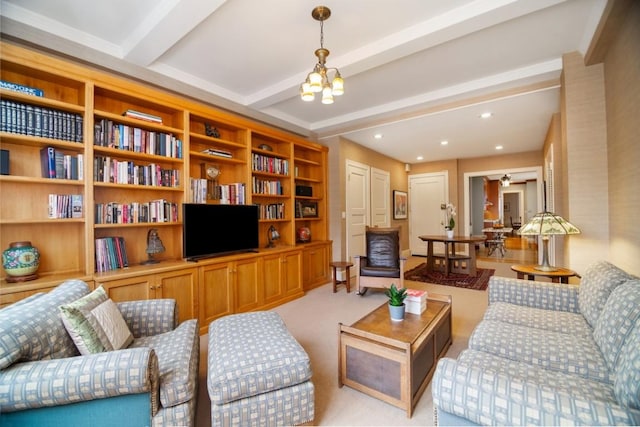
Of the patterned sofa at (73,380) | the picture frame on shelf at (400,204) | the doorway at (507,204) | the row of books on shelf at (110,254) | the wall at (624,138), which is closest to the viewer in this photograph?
the patterned sofa at (73,380)

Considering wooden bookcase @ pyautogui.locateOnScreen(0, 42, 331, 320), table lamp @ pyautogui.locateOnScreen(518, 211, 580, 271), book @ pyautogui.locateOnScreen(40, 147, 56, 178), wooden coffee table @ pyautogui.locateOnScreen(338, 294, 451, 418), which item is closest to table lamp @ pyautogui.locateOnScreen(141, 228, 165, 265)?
wooden bookcase @ pyautogui.locateOnScreen(0, 42, 331, 320)

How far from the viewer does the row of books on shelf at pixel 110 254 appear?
236 cm

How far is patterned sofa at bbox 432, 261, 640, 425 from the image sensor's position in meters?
0.93

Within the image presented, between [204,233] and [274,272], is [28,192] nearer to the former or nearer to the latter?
[204,233]

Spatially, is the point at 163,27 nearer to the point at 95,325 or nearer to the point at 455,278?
the point at 95,325

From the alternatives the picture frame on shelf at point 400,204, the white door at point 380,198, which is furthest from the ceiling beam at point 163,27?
the picture frame on shelf at point 400,204

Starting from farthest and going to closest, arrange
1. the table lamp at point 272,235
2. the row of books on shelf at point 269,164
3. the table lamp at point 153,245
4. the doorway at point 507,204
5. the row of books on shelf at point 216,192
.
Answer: the doorway at point 507,204
the table lamp at point 272,235
the row of books on shelf at point 269,164
the row of books on shelf at point 216,192
the table lamp at point 153,245

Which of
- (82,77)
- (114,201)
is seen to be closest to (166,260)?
(114,201)

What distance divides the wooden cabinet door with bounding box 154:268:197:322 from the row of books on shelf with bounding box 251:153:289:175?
5.19 feet

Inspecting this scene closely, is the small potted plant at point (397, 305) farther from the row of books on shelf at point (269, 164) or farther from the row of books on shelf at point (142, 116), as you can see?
the row of books on shelf at point (142, 116)

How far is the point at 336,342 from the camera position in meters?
2.57

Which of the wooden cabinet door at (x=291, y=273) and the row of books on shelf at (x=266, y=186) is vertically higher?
the row of books on shelf at (x=266, y=186)

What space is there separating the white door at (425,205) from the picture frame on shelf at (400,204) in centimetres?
30

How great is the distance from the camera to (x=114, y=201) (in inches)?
103
